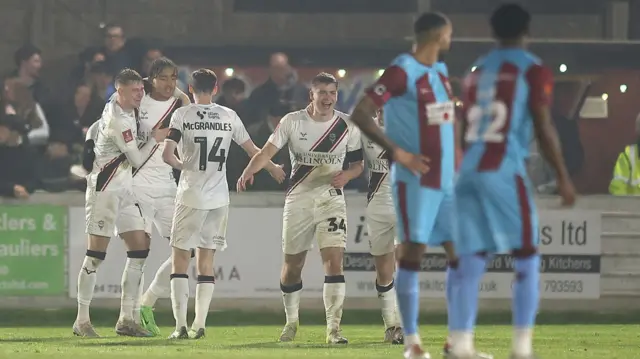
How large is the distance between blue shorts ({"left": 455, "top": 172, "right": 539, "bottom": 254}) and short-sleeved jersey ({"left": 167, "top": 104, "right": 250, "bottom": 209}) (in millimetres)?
4373

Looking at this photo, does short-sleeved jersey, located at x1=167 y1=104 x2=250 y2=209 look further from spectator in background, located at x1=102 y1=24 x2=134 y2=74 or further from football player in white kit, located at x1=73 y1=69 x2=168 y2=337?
spectator in background, located at x1=102 y1=24 x2=134 y2=74

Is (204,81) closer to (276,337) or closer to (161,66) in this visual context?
(161,66)

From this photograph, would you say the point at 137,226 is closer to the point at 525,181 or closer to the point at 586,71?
the point at 525,181

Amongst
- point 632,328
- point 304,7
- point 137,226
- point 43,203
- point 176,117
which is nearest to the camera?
point 176,117

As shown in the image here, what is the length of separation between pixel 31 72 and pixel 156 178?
179 inches

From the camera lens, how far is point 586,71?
17.2m

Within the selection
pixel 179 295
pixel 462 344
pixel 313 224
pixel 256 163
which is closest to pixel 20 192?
pixel 179 295

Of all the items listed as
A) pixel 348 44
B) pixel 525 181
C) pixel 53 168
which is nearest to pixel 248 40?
pixel 348 44

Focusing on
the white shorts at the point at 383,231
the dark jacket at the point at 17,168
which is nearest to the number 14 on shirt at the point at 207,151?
the white shorts at the point at 383,231

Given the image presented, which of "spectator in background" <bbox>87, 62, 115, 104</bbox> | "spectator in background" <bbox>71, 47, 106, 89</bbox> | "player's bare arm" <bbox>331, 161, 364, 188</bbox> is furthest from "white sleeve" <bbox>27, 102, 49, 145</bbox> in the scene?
"player's bare arm" <bbox>331, 161, 364, 188</bbox>

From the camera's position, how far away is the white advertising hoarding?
15.5 m

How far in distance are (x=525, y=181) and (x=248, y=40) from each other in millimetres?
10193

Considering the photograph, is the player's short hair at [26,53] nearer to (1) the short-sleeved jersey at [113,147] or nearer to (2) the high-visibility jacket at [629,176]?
(1) the short-sleeved jersey at [113,147]

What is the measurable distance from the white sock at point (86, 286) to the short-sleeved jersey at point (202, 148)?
111cm
